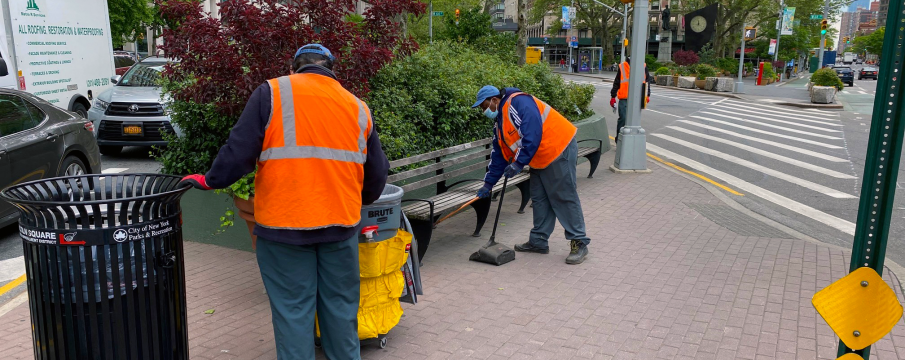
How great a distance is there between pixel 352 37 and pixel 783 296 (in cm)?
398

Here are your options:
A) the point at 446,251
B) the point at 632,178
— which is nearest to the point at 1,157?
the point at 446,251

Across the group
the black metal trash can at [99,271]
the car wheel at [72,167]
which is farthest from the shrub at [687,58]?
the black metal trash can at [99,271]

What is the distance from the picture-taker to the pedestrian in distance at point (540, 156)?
5.89 meters

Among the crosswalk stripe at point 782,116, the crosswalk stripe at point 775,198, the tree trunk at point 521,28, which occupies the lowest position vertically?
the crosswalk stripe at point 782,116

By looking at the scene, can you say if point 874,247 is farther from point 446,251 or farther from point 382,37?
point 382,37

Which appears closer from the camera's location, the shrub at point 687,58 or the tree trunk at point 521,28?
the tree trunk at point 521,28

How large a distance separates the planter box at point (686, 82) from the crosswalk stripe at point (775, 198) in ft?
85.4

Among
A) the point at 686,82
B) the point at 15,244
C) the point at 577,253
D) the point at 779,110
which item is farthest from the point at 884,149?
the point at 686,82

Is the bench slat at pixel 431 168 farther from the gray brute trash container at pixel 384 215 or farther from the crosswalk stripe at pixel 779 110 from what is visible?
the crosswalk stripe at pixel 779 110

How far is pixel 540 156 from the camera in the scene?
6051mm

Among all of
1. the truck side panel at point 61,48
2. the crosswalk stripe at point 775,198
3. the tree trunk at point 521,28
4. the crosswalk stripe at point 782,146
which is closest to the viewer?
the crosswalk stripe at point 775,198

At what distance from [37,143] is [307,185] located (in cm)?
514

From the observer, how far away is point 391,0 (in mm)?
6418

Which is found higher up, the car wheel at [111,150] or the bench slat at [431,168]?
the bench slat at [431,168]
